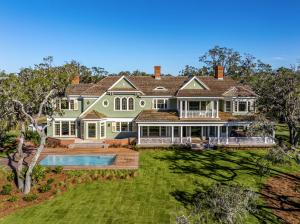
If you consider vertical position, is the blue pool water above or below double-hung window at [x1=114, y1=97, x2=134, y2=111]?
below

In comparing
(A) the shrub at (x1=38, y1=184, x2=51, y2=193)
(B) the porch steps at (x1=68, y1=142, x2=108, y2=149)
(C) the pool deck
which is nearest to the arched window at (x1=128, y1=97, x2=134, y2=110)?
(B) the porch steps at (x1=68, y1=142, x2=108, y2=149)

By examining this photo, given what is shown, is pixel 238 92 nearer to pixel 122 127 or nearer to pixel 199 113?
pixel 199 113

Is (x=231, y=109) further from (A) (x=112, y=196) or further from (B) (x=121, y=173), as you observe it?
(A) (x=112, y=196)

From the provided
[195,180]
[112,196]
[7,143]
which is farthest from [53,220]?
[7,143]

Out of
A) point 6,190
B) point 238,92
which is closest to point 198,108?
point 238,92

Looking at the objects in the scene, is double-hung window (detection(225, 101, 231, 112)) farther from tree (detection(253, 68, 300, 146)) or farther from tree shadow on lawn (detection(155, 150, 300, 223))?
tree (detection(253, 68, 300, 146))

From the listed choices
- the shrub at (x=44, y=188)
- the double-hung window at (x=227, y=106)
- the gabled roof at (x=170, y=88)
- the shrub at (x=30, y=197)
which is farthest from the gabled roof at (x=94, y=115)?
the shrub at (x=30, y=197)

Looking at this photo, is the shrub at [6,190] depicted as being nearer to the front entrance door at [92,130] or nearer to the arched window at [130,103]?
the front entrance door at [92,130]
